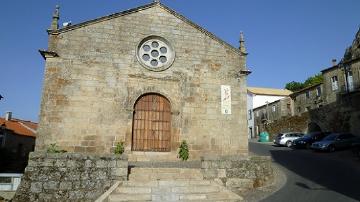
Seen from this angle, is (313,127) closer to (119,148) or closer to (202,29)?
(202,29)

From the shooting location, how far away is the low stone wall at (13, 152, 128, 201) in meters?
8.77

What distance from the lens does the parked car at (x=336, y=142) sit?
22812 mm

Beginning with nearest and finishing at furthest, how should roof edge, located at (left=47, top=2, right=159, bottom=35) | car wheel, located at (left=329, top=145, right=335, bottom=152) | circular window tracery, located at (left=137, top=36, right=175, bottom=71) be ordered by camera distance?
roof edge, located at (left=47, top=2, right=159, bottom=35)
circular window tracery, located at (left=137, top=36, right=175, bottom=71)
car wheel, located at (left=329, top=145, right=335, bottom=152)

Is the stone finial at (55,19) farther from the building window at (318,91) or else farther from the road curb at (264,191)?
the building window at (318,91)

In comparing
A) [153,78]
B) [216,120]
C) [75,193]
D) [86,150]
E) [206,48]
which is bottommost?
[75,193]

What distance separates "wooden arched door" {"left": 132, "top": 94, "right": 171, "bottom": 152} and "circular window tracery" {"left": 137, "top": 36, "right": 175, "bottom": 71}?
1625 millimetres

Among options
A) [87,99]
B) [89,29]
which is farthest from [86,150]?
[89,29]

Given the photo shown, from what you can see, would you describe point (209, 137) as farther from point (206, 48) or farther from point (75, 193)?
point (75, 193)

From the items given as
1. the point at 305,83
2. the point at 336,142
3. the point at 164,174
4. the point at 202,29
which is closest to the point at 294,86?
the point at 305,83

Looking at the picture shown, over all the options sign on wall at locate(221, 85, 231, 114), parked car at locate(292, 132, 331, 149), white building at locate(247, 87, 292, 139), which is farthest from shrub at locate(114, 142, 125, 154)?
white building at locate(247, 87, 292, 139)

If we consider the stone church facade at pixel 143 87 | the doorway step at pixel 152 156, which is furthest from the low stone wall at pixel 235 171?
the stone church facade at pixel 143 87

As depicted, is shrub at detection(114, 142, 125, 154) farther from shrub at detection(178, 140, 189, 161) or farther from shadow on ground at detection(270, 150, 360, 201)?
shadow on ground at detection(270, 150, 360, 201)

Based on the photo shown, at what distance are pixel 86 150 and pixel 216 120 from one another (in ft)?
21.3

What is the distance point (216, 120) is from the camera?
50.9 ft
